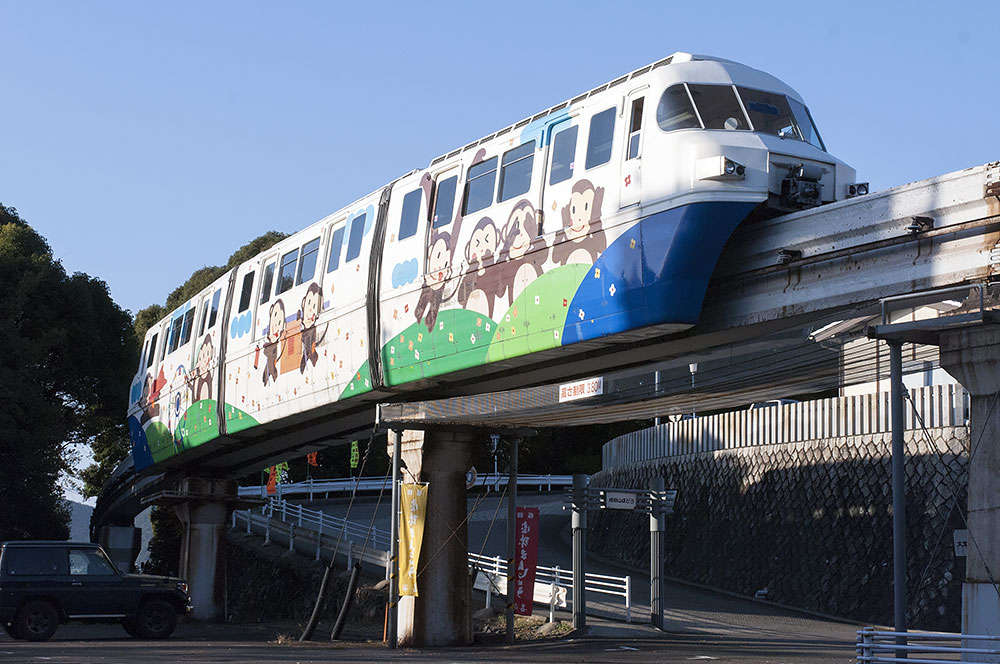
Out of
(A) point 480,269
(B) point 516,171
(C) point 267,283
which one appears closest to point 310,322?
(C) point 267,283

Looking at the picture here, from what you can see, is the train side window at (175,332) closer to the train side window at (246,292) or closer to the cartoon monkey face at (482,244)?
the train side window at (246,292)

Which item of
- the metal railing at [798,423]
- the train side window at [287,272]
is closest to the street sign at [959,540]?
the metal railing at [798,423]

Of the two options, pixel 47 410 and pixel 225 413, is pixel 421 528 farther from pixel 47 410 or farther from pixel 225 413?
pixel 47 410

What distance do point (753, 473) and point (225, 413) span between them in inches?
533

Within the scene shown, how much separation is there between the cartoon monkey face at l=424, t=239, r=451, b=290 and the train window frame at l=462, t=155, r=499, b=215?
2.20 feet

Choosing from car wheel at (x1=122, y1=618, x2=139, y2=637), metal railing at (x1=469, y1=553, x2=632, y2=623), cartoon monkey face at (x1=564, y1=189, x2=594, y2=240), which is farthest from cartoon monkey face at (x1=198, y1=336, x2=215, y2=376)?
cartoon monkey face at (x1=564, y1=189, x2=594, y2=240)

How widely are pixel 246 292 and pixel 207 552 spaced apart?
12.9 m

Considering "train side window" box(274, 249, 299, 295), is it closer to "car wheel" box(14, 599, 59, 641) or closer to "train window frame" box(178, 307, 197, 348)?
"train window frame" box(178, 307, 197, 348)

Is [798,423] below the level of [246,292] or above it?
below

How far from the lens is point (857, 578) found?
28.9 metres

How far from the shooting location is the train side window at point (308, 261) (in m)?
23.8

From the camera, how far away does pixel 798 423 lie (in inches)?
1244

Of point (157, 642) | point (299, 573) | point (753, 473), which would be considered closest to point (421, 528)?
point (157, 642)

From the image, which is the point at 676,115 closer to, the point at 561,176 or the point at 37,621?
the point at 561,176
